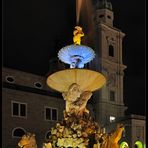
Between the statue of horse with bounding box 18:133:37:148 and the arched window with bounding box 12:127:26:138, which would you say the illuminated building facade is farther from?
the statue of horse with bounding box 18:133:37:148

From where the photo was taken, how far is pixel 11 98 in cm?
3312

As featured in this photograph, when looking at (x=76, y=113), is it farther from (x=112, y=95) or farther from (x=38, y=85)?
(x=112, y=95)

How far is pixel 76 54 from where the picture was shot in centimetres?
1313

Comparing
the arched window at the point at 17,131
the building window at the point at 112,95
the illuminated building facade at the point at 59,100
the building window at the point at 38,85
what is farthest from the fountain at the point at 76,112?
the building window at the point at 112,95

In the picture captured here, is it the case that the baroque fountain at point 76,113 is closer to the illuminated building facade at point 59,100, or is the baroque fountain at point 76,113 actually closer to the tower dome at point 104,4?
the illuminated building facade at point 59,100

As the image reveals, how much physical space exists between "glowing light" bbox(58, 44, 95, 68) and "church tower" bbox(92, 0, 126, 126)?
25969 mm

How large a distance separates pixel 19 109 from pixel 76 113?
21.2 m

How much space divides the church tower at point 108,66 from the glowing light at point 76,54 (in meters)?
26.0

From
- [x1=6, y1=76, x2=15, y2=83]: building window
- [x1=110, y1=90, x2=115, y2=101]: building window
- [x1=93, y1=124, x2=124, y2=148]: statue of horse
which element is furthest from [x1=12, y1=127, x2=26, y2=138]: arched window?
[x1=93, y1=124, x2=124, y2=148]: statue of horse

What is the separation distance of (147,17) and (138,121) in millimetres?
29015

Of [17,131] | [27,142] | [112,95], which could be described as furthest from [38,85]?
[27,142]

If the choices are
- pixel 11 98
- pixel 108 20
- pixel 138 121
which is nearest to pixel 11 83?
pixel 11 98

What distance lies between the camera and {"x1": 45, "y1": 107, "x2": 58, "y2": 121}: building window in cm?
3512

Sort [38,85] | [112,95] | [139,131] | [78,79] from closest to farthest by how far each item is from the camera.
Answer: [78,79]
[139,131]
[38,85]
[112,95]
